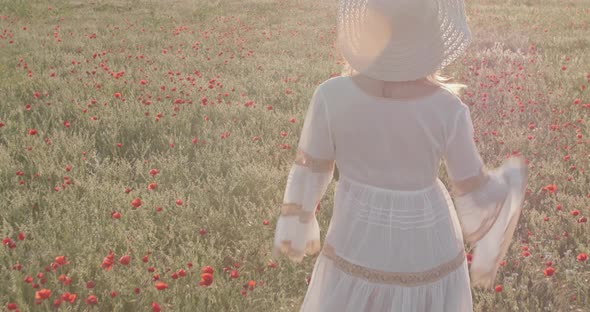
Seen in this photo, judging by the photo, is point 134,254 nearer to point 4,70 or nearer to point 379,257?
point 379,257

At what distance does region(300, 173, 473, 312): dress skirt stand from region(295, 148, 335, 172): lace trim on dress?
0.32 ft

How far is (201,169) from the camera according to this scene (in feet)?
17.1

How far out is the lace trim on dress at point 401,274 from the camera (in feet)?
7.56

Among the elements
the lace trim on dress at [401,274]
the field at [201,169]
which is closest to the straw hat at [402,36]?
the lace trim on dress at [401,274]

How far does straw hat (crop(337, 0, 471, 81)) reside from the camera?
205 cm

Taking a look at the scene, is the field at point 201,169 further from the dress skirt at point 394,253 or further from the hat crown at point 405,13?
the hat crown at point 405,13

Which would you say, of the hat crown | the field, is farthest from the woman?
the field

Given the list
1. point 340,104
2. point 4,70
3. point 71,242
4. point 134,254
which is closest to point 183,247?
point 134,254

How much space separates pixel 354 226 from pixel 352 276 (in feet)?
0.69

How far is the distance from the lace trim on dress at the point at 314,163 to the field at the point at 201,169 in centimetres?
97

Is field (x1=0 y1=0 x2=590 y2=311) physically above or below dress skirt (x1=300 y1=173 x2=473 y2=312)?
below

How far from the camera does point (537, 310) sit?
3.39 meters

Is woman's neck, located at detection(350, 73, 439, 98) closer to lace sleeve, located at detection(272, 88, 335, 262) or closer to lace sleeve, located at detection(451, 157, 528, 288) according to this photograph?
lace sleeve, located at detection(272, 88, 335, 262)

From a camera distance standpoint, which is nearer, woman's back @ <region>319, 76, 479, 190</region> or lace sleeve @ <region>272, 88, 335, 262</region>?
woman's back @ <region>319, 76, 479, 190</region>
